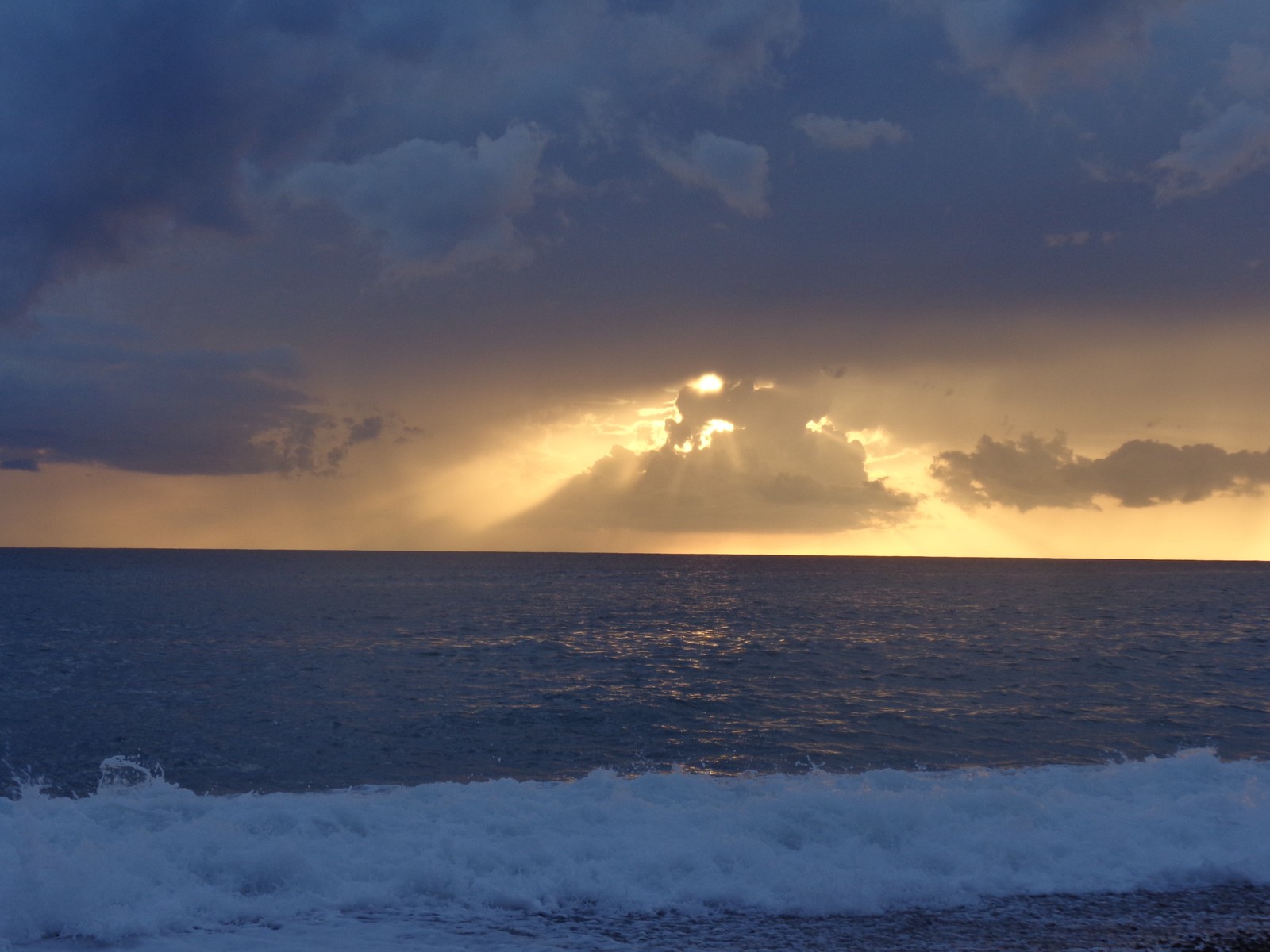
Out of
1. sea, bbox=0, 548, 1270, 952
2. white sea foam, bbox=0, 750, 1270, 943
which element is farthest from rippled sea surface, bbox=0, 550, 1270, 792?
white sea foam, bbox=0, 750, 1270, 943

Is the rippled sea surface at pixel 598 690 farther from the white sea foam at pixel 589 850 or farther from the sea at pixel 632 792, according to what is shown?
the white sea foam at pixel 589 850

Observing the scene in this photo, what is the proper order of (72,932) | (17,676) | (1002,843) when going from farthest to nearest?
(17,676), (1002,843), (72,932)

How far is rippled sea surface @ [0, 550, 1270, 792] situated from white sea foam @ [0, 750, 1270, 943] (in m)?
7.47

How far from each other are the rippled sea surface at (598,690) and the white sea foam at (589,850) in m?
7.47

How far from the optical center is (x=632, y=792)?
15.6 metres

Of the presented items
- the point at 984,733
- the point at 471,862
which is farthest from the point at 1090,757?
the point at 471,862

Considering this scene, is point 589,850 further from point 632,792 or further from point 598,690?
point 598,690

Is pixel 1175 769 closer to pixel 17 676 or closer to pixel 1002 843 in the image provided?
pixel 1002 843

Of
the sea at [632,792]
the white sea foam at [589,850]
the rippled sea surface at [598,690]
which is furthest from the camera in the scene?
the rippled sea surface at [598,690]

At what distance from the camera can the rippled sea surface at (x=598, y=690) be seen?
24094 millimetres

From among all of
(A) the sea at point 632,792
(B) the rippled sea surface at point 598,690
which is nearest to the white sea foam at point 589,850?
(A) the sea at point 632,792

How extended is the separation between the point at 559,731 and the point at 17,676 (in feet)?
91.4

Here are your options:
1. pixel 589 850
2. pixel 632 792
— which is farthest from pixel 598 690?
pixel 589 850

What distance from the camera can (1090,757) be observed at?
78.2 feet
